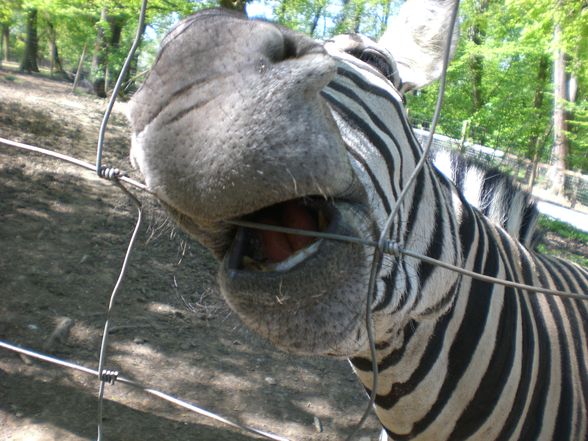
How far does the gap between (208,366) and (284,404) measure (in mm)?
786

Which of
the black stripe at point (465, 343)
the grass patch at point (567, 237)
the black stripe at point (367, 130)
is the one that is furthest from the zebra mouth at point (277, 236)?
the grass patch at point (567, 237)

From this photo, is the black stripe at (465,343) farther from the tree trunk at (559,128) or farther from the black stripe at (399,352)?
the tree trunk at (559,128)

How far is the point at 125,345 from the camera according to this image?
4.77 meters

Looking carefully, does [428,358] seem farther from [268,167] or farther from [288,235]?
[268,167]

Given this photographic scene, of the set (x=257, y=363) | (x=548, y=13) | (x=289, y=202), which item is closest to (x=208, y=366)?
(x=257, y=363)

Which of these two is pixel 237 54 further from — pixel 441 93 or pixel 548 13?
pixel 548 13

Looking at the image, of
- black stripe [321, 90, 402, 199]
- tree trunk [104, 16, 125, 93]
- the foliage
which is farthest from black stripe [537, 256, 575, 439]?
tree trunk [104, 16, 125, 93]

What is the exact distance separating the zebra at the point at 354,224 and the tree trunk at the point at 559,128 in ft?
38.2

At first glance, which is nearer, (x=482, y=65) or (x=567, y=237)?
(x=567, y=237)

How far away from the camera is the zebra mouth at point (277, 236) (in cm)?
138

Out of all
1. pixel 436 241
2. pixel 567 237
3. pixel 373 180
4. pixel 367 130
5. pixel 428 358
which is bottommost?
pixel 567 237

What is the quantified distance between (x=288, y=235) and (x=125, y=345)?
12.5 ft

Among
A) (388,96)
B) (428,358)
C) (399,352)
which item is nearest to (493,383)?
(428,358)

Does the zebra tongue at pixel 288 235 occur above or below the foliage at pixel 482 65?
below
